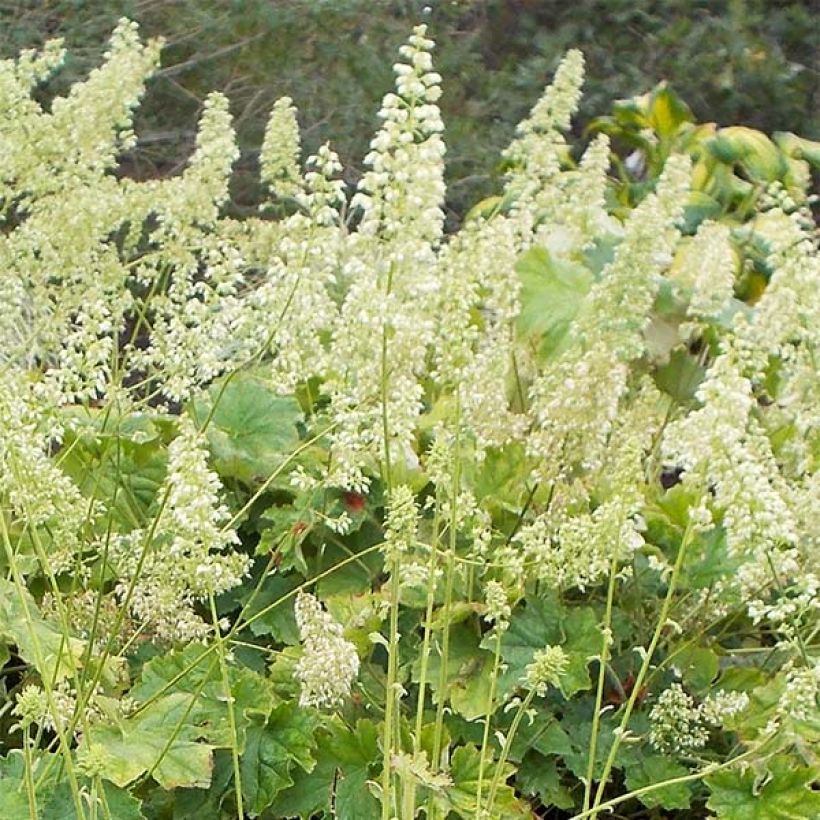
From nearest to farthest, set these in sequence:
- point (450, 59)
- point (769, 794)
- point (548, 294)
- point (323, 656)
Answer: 1. point (323, 656)
2. point (769, 794)
3. point (548, 294)
4. point (450, 59)

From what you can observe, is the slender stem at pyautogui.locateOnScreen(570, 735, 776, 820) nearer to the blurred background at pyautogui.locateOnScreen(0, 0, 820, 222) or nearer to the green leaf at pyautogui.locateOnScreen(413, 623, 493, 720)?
the green leaf at pyautogui.locateOnScreen(413, 623, 493, 720)

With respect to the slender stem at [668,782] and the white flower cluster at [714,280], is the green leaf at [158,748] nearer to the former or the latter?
the slender stem at [668,782]

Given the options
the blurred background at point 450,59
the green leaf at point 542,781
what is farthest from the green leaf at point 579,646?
the blurred background at point 450,59

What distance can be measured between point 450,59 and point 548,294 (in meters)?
4.96

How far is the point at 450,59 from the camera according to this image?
22.5 ft

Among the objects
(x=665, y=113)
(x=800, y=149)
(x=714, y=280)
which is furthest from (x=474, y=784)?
(x=665, y=113)

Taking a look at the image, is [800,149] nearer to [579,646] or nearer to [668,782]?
[579,646]

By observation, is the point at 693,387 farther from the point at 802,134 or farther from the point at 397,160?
the point at 802,134

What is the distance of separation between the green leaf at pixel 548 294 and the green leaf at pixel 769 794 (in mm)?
784

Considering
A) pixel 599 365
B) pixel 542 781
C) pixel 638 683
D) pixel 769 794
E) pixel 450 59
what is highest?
pixel 599 365

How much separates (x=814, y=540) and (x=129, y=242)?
102 cm

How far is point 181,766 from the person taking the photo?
1.46 metres

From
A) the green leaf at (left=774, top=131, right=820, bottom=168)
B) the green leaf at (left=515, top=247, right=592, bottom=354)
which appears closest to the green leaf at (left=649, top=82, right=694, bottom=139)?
the green leaf at (left=774, top=131, right=820, bottom=168)

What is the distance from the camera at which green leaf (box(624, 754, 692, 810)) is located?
1.59 meters
